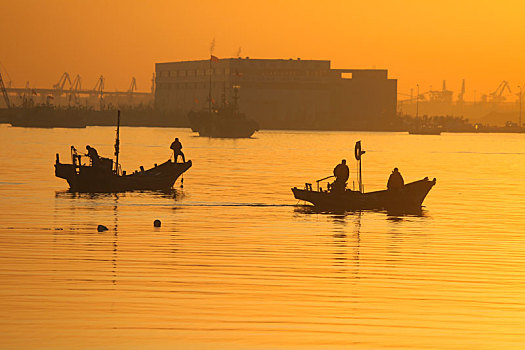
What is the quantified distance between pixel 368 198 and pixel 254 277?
21843mm

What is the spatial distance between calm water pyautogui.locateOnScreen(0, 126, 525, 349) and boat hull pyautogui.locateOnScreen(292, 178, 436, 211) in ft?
2.62

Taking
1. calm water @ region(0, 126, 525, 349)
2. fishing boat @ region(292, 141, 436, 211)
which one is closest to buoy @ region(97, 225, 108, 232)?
calm water @ region(0, 126, 525, 349)

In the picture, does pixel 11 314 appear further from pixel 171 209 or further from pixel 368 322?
pixel 171 209

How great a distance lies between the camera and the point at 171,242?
34281 mm

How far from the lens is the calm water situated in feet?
62.8

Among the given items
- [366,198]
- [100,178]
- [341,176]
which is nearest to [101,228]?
[341,176]

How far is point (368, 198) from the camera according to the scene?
47531mm

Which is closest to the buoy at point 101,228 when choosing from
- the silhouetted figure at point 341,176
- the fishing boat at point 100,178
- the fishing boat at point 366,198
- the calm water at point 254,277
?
the calm water at point 254,277

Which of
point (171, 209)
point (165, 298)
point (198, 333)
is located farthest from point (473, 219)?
point (198, 333)

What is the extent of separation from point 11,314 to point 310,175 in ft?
212

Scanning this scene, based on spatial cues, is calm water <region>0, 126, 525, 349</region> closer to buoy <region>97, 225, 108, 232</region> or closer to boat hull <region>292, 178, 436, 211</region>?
buoy <region>97, 225, 108, 232</region>

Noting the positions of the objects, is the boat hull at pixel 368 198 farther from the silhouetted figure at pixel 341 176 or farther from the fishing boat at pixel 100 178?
the fishing boat at pixel 100 178

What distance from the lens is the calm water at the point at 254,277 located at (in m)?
19.2

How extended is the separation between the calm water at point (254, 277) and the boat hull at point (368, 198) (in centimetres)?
80
